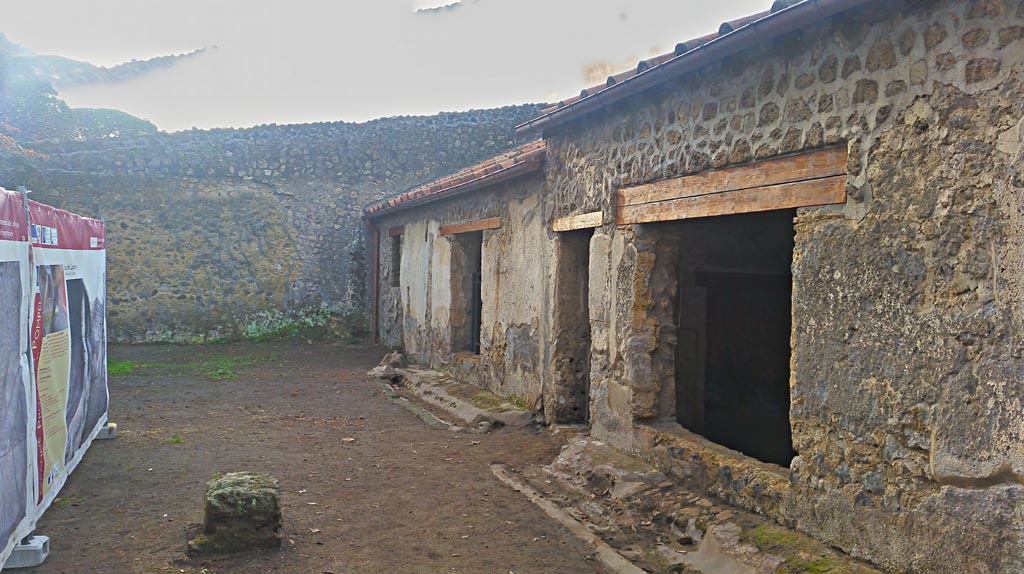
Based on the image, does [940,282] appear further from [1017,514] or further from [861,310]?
[1017,514]

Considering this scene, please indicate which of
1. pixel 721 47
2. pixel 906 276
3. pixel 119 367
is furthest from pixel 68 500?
pixel 119 367

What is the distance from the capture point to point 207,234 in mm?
15109

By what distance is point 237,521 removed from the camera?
4387mm

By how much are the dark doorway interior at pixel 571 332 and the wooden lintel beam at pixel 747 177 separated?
130 centimetres

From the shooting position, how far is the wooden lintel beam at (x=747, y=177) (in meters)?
4.01

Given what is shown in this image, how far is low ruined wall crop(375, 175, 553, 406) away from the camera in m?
7.81

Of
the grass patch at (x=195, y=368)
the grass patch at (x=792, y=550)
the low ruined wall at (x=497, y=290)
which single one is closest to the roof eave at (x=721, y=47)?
the low ruined wall at (x=497, y=290)

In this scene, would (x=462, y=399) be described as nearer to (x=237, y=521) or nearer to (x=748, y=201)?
(x=237, y=521)

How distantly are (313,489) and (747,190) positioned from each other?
3769 mm

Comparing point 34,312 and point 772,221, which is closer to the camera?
point 34,312

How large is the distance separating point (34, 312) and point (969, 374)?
4.87 m

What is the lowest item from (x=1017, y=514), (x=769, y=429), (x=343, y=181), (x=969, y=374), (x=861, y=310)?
(x=769, y=429)

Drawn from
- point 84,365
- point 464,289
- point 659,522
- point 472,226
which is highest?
point 472,226

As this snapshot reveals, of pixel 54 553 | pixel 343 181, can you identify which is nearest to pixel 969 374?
pixel 54 553
